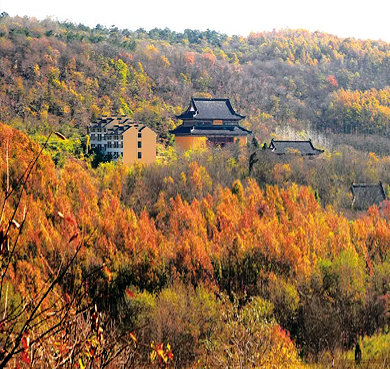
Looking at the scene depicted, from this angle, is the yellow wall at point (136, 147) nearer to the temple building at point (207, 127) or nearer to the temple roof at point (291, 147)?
the temple building at point (207, 127)

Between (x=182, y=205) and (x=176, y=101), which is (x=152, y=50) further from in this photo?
(x=182, y=205)

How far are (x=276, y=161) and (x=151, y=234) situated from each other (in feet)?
66.1

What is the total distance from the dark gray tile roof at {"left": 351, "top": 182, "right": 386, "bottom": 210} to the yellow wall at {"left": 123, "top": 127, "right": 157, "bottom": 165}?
12320 millimetres

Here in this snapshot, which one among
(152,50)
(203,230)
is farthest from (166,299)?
(152,50)

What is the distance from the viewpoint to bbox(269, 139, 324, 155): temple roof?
47.7 meters

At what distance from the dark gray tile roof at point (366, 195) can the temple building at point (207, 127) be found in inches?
398

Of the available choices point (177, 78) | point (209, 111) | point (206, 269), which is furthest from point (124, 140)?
point (177, 78)

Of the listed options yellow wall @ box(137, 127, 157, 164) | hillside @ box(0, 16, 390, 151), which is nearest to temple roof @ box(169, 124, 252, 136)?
hillside @ box(0, 16, 390, 151)

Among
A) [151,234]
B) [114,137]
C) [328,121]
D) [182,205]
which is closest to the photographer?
[151,234]

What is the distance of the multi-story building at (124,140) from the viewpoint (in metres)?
42.5

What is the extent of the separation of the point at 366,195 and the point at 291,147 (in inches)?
334

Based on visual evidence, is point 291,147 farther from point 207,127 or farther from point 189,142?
point 189,142

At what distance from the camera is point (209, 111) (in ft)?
167

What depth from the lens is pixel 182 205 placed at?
Answer: 30.2m
